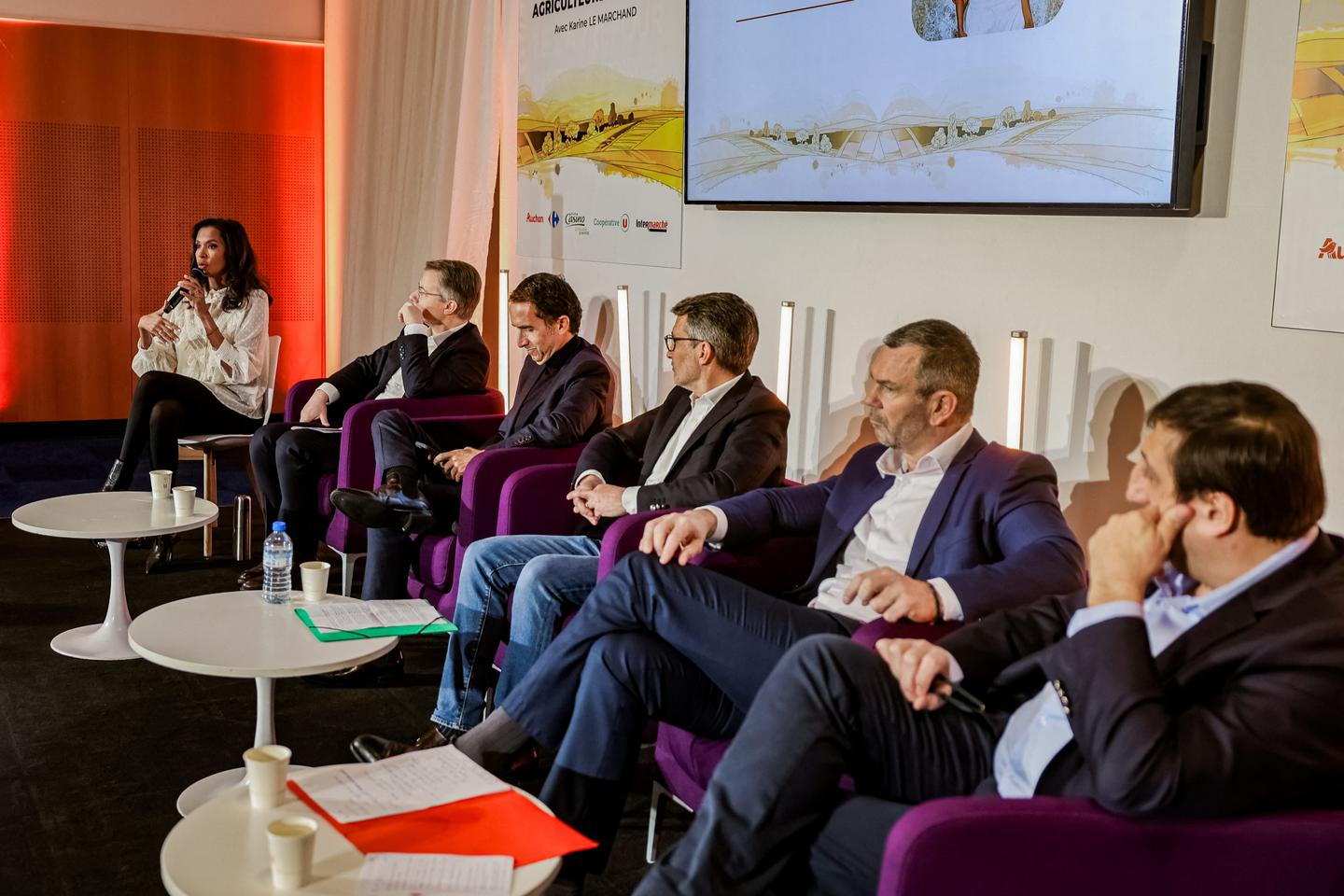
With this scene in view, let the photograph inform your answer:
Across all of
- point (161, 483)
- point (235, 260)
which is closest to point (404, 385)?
point (161, 483)

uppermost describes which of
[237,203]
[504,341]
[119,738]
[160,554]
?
[237,203]

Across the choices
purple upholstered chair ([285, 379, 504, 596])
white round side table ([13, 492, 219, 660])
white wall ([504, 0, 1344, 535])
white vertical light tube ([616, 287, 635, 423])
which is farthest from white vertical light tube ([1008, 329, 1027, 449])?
white round side table ([13, 492, 219, 660])

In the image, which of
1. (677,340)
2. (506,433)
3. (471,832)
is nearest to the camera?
(471,832)

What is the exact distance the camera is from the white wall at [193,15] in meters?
7.80

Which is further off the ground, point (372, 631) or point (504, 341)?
point (504, 341)

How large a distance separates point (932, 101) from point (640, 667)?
5.91ft

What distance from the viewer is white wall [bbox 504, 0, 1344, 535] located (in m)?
2.71

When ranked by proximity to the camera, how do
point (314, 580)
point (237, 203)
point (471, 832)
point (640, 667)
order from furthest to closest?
point (237, 203) < point (314, 580) < point (640, 667) < point (471, 832)

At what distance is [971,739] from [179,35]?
7607 millimetres

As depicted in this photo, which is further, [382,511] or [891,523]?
[382,511]

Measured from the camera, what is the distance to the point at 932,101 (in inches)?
135

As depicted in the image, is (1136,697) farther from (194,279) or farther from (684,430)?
(194,279)

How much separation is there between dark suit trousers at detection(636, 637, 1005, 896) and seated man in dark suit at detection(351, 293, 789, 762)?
4.08 ft

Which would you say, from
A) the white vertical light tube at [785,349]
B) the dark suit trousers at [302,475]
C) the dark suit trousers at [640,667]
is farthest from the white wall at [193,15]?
the dark suit trousers at [640,667]
